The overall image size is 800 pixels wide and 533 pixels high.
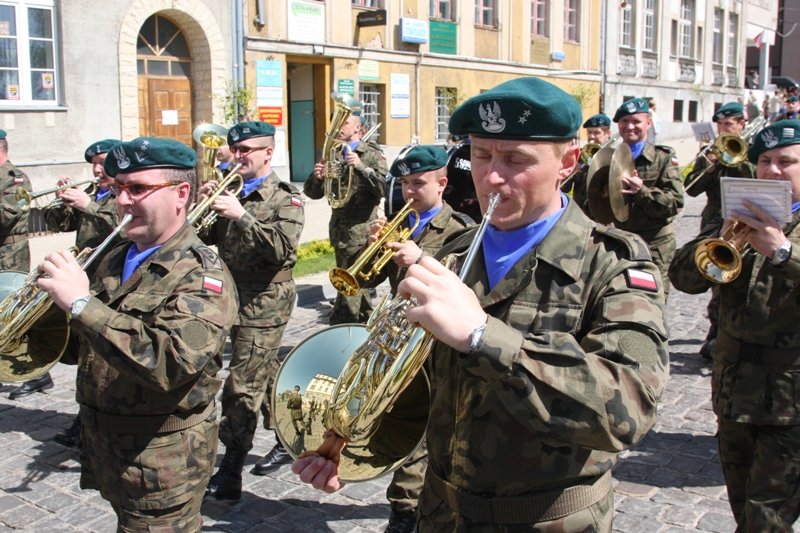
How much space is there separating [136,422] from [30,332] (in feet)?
3.22

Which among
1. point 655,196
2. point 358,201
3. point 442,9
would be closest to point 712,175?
point 655,196

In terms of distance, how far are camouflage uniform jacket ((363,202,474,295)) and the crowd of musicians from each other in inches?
0.7

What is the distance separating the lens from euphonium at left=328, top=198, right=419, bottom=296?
16.0 feet

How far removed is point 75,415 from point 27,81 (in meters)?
9.83

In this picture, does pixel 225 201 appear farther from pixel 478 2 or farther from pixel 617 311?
pixel 478 2

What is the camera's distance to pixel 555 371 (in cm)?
192

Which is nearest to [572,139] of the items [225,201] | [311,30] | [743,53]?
[225,201]

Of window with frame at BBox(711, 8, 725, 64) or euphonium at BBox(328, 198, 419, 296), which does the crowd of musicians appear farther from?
window with frame at BBox(711, 8, 725, 64)

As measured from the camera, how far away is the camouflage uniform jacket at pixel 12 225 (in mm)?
7594

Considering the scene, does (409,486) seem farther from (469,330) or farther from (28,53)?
(28,53)

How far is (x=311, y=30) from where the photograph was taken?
1984 centimetres

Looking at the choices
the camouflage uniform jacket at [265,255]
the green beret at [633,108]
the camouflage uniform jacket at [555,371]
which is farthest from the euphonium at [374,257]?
the green beret at [633,108]

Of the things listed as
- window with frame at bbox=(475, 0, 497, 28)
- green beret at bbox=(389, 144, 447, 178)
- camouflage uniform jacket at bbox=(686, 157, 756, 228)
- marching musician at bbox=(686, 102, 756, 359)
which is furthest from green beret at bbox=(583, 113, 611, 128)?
window with frame at bbox=(475, 0, 497, 28)

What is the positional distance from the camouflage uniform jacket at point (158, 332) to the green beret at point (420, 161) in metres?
1.83
